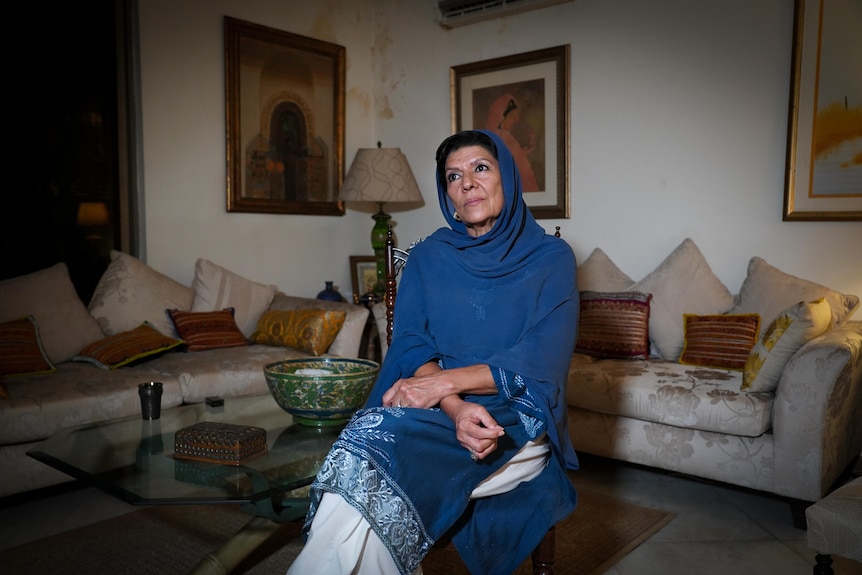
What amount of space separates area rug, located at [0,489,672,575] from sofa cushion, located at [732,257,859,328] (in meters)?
1.16

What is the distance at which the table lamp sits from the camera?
4.74 m

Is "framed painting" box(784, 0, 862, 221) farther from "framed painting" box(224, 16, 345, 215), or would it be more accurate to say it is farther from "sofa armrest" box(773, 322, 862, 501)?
"framed painting" box(224, 16, 345, 215)

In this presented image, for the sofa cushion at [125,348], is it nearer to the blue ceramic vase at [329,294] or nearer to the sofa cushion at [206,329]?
the sofa cushion at [206,329]

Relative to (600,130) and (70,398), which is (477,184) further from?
(600,130)

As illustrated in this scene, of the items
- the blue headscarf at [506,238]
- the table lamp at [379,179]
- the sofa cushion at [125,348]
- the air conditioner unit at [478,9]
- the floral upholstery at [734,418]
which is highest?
the air conditioner unit at [478,9]

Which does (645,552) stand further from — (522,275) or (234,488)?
(234,488)

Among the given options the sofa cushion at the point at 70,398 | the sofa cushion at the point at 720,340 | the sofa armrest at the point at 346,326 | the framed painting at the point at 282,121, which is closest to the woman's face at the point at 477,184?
the sofa cushion at the point at 70,398

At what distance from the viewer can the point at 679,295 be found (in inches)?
144

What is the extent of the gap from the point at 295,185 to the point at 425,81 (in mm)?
1210

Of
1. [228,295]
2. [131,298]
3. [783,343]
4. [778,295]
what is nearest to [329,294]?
[228,295]

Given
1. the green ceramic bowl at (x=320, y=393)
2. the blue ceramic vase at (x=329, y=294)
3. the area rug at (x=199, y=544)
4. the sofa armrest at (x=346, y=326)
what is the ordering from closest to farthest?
the green ceramic bowl at (x=320, y=393) → the area rug at (x=199, y=544) → the sofa armrest at (x=346, y=326) → the blue ceramic vase at (x=329, y=294)

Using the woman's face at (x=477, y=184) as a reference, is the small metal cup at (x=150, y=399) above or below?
below

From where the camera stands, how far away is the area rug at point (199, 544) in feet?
7.67

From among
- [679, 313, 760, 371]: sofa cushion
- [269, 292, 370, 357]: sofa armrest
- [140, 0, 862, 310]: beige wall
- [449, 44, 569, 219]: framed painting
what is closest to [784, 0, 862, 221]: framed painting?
[140, 0, 862, 310]: beige wall
